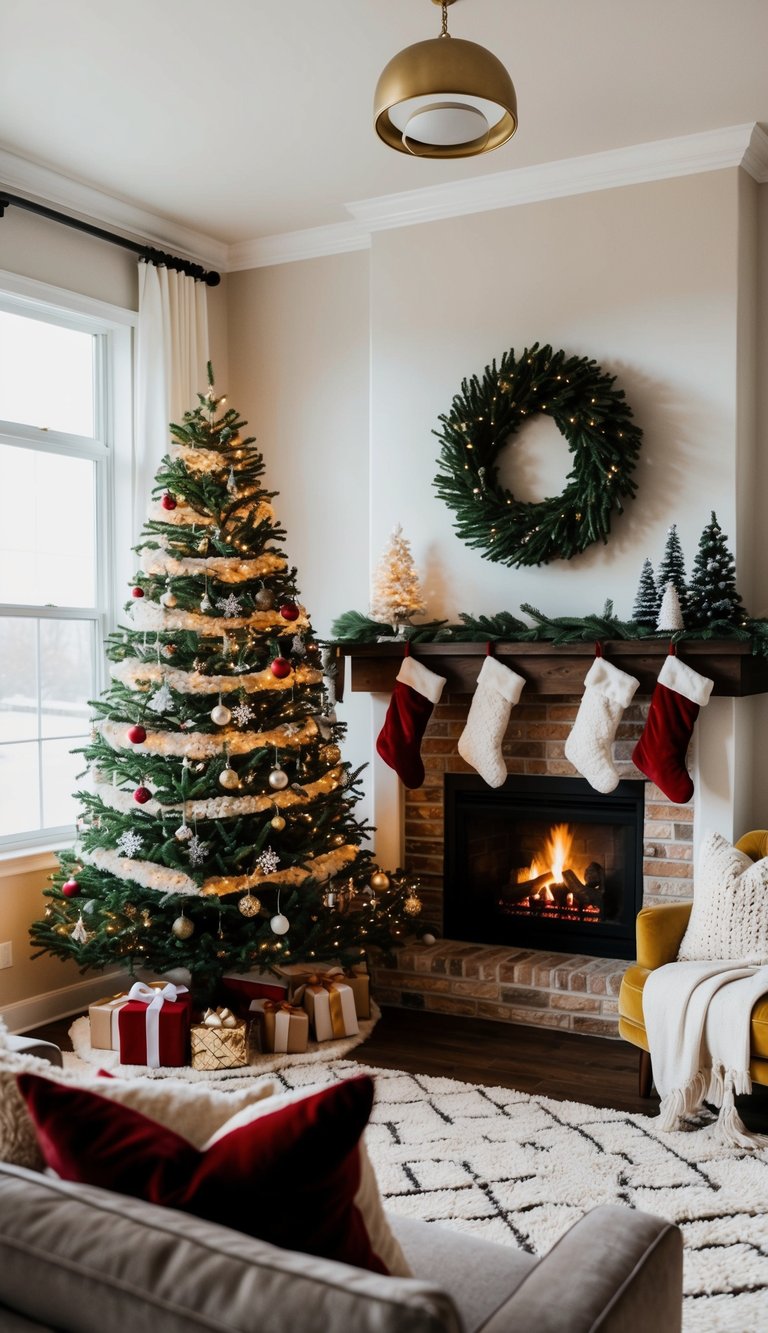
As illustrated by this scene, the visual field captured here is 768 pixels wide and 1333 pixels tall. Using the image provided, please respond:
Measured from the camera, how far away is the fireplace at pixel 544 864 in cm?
443

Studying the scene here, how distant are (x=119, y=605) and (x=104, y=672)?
0.28 m

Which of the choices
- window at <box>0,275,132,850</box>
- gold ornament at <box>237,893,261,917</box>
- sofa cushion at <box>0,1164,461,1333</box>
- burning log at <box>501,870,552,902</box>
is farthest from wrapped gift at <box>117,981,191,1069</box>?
sofa cushion at <box>0,1164,461,1333</box>

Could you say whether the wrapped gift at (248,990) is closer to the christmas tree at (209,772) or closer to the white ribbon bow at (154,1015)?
the christmas tree at (209,772)

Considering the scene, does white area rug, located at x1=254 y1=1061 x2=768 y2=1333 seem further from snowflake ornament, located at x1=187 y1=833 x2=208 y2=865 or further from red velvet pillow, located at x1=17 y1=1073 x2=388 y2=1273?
red velvet pillow, located at x1=17 y1=1073 x2=388 y2=1273

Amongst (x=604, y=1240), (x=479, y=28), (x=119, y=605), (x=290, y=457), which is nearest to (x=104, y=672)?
(x=119, y=605)

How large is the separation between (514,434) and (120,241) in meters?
1.72

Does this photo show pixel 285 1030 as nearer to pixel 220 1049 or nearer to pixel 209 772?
pixel 220 1049

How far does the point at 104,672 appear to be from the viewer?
4.73 meters

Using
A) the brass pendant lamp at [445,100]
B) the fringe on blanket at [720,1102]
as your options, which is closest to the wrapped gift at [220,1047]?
the fringe on blanket at [720,1102]

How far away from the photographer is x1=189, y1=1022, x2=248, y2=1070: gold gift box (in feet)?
12.3

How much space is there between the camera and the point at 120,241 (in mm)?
4605

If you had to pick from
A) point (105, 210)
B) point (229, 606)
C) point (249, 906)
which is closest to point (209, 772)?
point (249, 906)

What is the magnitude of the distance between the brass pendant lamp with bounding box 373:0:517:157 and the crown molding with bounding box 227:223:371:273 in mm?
2097

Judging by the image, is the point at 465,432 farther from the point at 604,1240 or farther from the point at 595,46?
the point at 604,1240
